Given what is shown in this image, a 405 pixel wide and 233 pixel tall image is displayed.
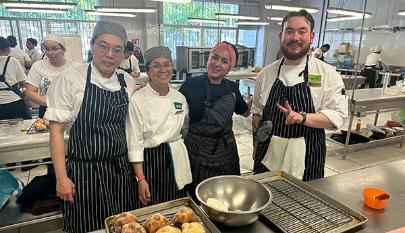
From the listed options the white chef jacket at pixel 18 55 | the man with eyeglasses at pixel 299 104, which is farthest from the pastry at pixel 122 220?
the white chef jacket at pixel 18 55

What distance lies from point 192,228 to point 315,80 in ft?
3.79

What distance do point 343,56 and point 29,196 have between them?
984 centimetres

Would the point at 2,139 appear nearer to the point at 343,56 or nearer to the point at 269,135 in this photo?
the point at 269,135

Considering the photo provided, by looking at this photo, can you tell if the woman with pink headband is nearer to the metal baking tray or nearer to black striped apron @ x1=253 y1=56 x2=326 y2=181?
black striped apron @ x1=253 y1=56 x2=326 y2=181

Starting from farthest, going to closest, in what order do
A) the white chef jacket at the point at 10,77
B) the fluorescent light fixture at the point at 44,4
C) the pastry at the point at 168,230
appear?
the fluorescent light fixture at the point at 44,4 → the white chef jacket at the point at 10,77 → the pastry at the point at 168,230

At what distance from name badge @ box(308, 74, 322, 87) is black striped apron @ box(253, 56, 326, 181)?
0.02 meters

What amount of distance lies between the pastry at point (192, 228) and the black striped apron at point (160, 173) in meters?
0.78

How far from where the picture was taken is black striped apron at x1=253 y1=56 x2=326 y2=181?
63.9 inches

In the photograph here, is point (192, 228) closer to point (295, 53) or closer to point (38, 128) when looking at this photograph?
point (295, 53)

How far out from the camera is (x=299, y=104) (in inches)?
64.1

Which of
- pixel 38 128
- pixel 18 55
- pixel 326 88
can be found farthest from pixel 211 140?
pixel 18 55

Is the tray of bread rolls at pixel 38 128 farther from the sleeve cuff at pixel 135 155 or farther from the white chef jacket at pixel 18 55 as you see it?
the white chef jacket at pixel 18 55

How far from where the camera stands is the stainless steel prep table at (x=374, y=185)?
43.6 inches

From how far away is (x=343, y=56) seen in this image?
9.36m
